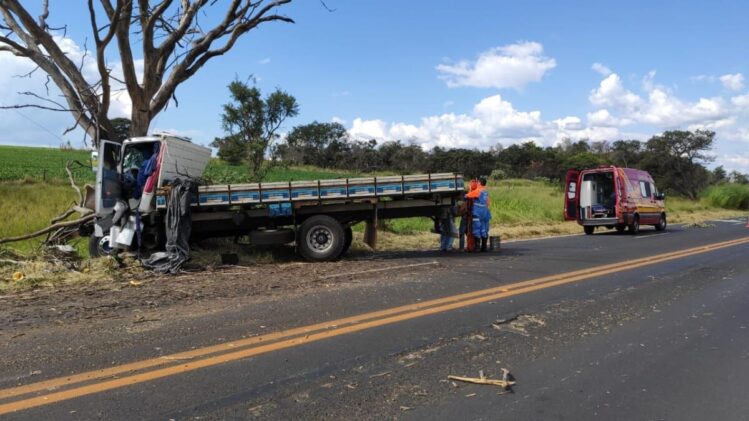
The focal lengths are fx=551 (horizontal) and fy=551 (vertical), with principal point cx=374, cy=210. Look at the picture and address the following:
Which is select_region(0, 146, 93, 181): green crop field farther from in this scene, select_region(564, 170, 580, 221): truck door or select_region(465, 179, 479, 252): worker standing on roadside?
select_region(564, 170, 580, 221): truck door

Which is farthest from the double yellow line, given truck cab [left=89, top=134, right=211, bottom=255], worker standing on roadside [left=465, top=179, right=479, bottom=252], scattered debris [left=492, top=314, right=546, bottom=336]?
truck cab [left=89, top=134, right=211, bottom=255]

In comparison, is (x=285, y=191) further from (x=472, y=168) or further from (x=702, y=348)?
(x=472, y=168)

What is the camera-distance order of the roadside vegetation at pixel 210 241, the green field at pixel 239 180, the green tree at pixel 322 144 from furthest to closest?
1. the green tree at pixel 322 144
2. the green field at pixel 239 180
3. the roadside vegetation at pixel 210 241

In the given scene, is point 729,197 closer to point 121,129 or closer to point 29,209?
point 121,129

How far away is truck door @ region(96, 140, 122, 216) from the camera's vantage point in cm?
1013

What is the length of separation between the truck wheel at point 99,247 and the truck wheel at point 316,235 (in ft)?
11.8

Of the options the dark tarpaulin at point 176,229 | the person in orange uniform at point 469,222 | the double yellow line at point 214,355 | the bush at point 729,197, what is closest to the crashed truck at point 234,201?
the dark tarpaulin at point 176,229

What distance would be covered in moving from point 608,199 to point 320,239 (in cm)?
1263

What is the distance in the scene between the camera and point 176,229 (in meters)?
9.80

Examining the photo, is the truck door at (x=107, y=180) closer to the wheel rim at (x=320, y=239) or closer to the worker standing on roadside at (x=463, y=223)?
the wheel rim at (x=320, y=239)

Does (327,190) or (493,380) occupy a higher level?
(327,190)

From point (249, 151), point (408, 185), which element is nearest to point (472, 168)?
A: point (249, 151)

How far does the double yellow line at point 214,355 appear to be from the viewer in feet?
12.5

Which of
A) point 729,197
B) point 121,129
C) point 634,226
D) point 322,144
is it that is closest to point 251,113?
point 121,129
